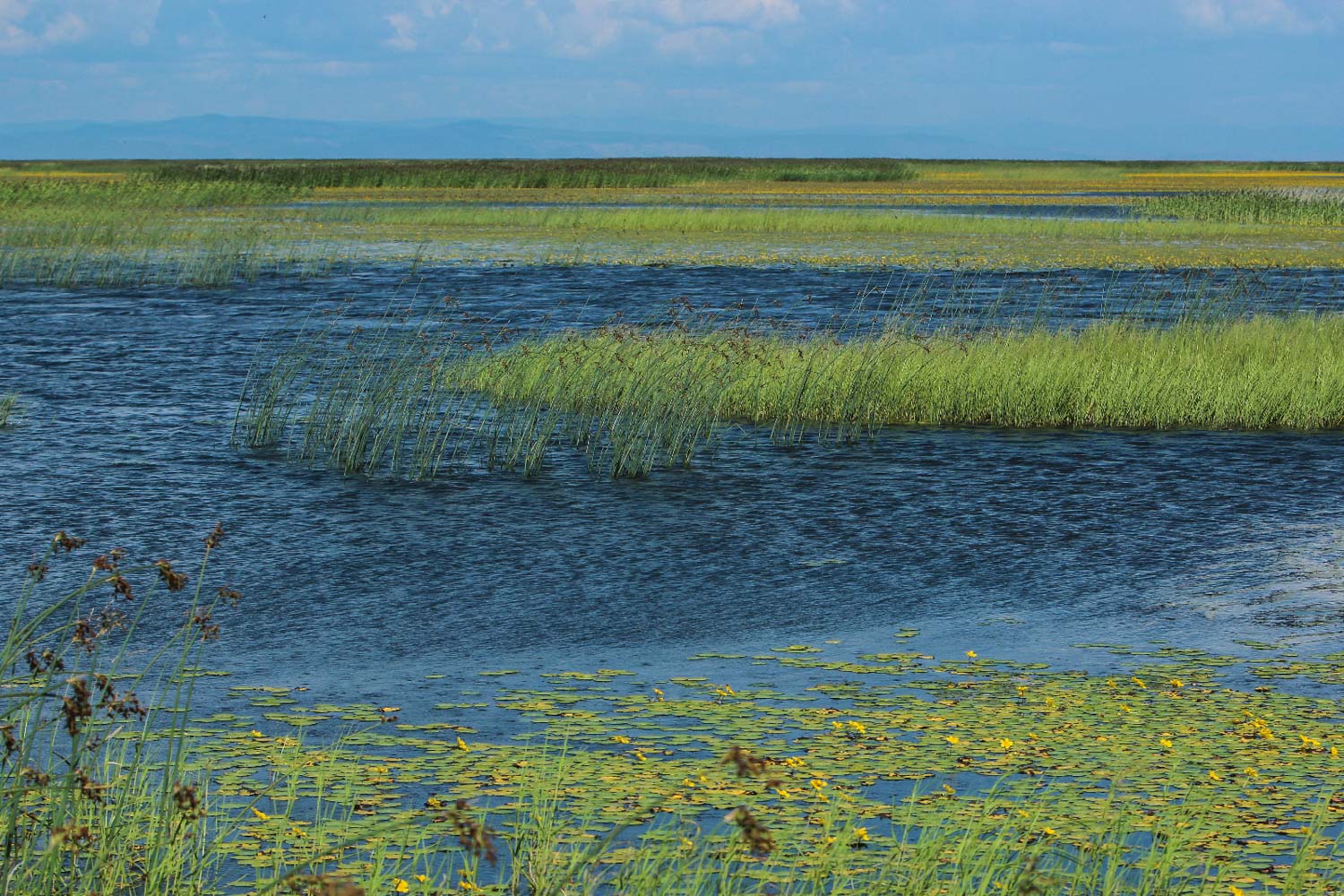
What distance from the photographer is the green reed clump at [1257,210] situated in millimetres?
52750

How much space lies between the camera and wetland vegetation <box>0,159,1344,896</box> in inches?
217

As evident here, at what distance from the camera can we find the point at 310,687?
830 centimetres

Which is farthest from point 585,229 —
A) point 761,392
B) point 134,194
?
point 761,392

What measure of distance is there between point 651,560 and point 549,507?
2092mm

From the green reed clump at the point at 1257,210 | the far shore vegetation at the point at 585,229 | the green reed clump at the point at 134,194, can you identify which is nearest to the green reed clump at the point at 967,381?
the far shore vegetation at the point at 585,229

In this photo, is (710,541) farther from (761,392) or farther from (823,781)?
(761,392)

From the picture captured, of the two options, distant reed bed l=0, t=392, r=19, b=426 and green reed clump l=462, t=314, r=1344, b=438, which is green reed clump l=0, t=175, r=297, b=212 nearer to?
distant reed bed l=0, t=392, r=19, b=426

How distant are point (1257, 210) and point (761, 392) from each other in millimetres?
41957

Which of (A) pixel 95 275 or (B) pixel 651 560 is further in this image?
(A) pixel 95 275

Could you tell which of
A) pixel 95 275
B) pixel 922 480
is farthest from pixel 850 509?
pixel 95 275

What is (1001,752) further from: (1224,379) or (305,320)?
(305,320)

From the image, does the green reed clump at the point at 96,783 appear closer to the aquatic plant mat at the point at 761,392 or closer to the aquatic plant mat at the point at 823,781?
the aquatic plant mat at the point at 823,781

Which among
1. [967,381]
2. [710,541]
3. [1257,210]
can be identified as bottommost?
[710,541]

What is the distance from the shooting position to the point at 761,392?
1809 centimetres
